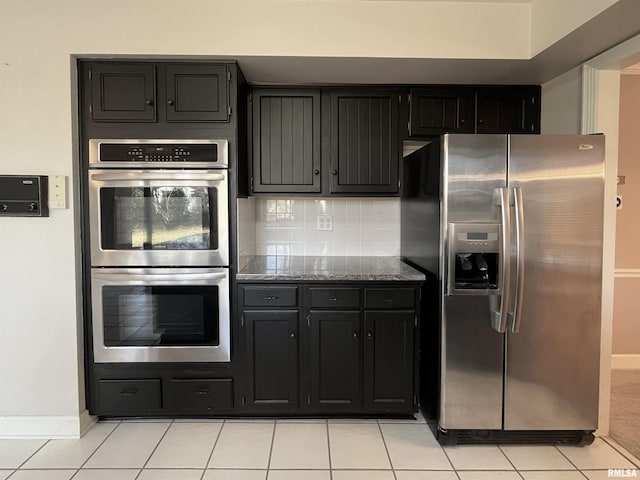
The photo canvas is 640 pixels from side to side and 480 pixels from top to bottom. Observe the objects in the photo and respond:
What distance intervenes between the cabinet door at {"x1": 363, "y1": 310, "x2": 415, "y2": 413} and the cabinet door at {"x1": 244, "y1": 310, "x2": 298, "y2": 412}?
45 centimetres

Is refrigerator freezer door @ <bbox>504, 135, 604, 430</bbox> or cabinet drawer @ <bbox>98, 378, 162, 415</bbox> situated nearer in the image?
refrigerator freezer door @ <bbox>504, 135, 604, 430</bbox>

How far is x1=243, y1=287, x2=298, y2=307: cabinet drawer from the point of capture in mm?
2455

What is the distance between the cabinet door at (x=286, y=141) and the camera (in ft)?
9.22

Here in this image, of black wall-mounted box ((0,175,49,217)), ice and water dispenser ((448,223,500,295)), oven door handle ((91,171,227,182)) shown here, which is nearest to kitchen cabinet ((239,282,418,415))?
ice and water dispenser ((448,223,500,295))

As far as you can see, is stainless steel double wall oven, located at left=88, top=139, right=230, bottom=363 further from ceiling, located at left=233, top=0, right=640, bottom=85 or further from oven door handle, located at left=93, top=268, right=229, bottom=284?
ceiling, located at left=233, top=0, right=640, bottom=85

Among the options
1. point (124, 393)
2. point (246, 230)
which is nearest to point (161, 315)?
point (124, 393)

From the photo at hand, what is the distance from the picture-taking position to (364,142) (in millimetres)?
2857

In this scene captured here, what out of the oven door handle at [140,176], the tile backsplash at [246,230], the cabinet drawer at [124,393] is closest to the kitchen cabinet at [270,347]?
the tile backsplash at [246,230]

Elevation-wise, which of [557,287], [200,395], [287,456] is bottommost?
[287,456]

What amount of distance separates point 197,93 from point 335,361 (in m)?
1.81

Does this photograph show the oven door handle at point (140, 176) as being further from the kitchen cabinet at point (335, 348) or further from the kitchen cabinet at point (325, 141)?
the kitchen cabinet at point (335, 348)

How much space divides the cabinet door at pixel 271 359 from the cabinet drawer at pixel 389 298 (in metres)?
0.45

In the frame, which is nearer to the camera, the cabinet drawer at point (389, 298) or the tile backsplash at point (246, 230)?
the cabinet drawer at point (389, 298)

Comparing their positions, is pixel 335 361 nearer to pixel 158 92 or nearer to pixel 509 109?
pixel 158 92
